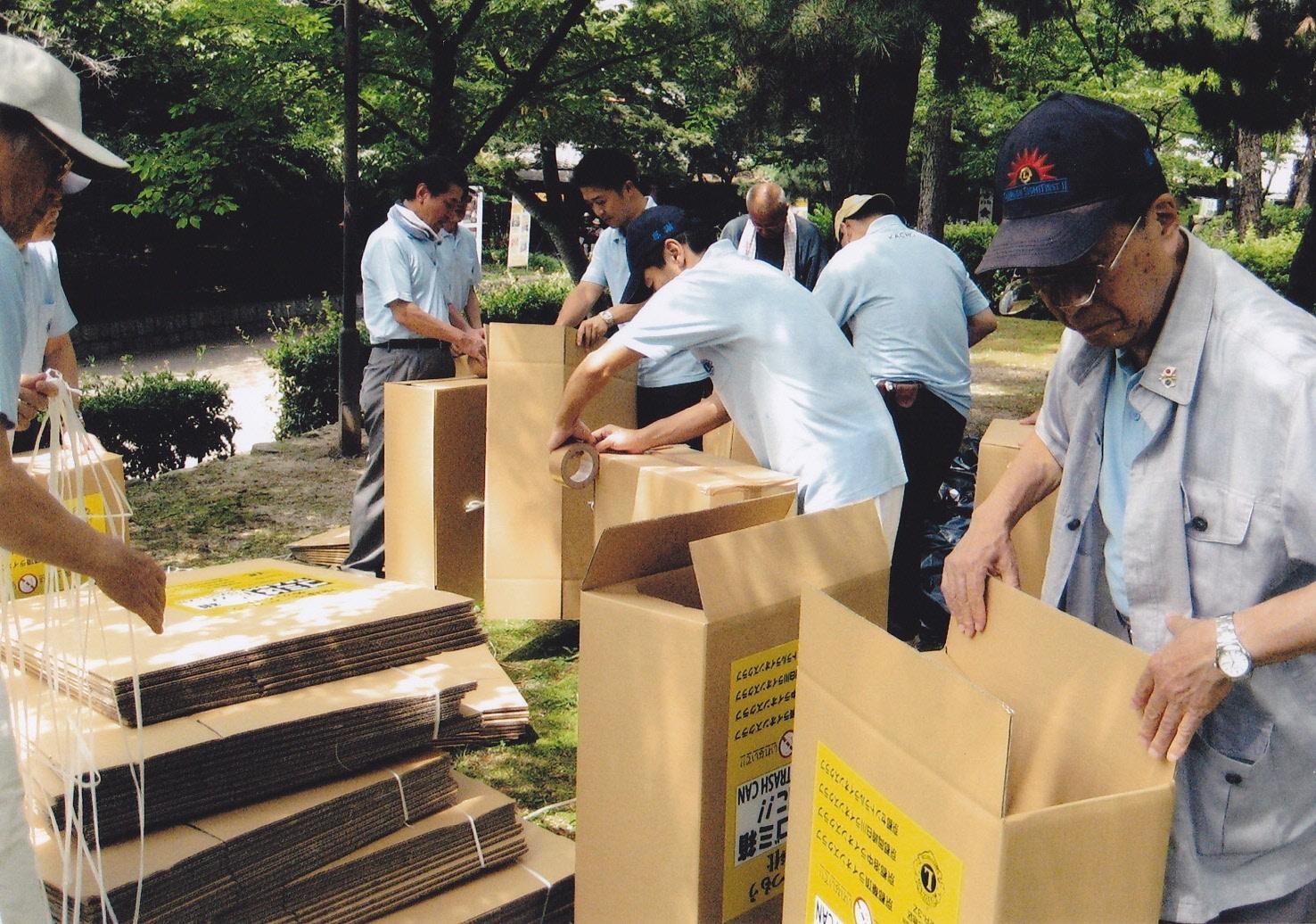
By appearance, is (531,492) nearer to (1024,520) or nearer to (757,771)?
(1024,520)

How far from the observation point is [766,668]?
184cm

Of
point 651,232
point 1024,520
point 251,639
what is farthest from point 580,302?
point 251,639

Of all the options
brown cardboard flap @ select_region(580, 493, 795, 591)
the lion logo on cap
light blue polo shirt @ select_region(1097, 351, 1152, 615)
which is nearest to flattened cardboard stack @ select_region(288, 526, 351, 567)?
brown cardboard flap @ select_region(580, 493, 795, 591)

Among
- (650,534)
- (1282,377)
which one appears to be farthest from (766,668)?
(1282,377)

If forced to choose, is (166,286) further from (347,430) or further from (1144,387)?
(1144,387)

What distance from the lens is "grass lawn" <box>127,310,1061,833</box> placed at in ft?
11.5

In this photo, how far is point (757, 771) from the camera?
1.84 meters

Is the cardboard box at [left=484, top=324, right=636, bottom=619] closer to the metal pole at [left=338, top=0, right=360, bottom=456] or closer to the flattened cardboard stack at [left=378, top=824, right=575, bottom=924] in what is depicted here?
the flattened cardboard stack at [left=378, top=824, right=575, bottom=924]

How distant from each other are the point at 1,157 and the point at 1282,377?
5.64ft

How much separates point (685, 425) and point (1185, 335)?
6.13 feet

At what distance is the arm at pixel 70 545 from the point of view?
1720 millimetres

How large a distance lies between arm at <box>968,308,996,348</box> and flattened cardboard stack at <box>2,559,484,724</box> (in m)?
2.59

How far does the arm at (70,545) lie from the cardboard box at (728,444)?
235 centimetres

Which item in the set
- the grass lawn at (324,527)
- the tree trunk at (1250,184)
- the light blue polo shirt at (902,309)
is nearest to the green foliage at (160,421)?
the grass lawn at (324,527)
